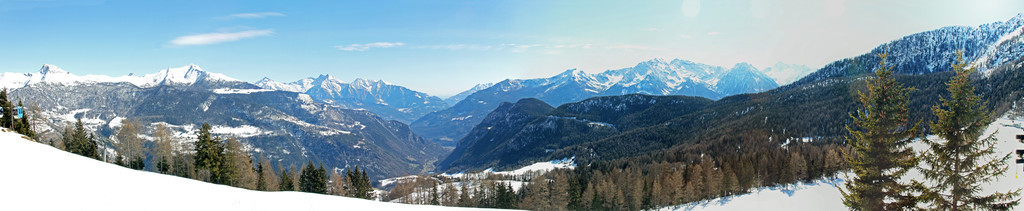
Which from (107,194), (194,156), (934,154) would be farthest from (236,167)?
(934,154)

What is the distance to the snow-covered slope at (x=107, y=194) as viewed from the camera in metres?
19.5

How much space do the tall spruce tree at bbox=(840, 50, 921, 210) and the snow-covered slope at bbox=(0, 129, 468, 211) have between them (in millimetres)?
26569

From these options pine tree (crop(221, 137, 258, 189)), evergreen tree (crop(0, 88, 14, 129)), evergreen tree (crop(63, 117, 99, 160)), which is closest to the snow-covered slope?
pine tree (crop(221, 137, 258, 189))

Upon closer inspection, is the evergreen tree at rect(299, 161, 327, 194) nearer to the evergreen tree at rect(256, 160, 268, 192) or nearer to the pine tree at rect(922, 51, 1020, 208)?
the evergreen tree at rect(256, 160, 268, 192)

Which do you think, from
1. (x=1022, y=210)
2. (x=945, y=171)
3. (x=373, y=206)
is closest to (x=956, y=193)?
(x=945, y=171)

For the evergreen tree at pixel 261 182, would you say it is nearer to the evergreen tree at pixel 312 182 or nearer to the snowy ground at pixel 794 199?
the evergreen tree at pixel 312 182

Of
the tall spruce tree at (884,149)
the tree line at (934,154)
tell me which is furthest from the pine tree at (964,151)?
the tall spruce tree at (884,149)

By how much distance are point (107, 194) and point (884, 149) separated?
4258cm

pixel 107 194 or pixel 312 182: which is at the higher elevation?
pixel 107 194

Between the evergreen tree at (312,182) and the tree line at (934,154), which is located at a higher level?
the tree line at (934,154)

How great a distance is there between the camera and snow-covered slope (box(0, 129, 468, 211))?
63.8 ft

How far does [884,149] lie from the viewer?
81.8 ft

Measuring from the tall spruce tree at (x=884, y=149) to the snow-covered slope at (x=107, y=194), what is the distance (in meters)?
26.6

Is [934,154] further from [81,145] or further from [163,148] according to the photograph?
[81,145]
